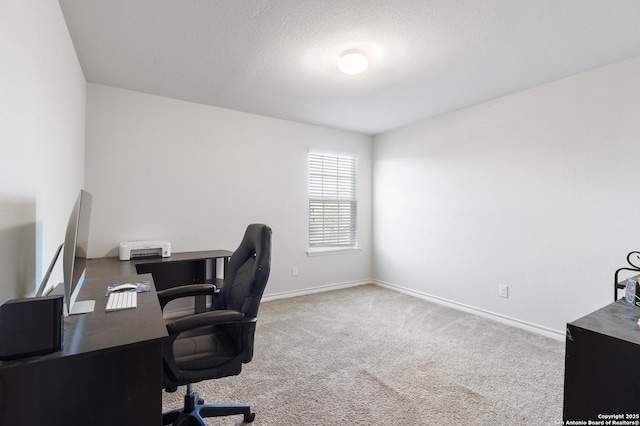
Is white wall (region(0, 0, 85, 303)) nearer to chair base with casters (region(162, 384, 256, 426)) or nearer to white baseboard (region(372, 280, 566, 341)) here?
chair base with casters (region(162, 384, 256, 426))

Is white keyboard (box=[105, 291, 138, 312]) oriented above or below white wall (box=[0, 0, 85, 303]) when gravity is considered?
below

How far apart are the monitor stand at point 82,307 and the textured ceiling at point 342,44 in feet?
5.59

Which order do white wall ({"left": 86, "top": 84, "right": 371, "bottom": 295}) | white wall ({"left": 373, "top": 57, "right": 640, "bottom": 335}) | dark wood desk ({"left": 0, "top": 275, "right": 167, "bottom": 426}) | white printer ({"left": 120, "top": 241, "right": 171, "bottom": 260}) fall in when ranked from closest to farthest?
dark wood desk ({"left": 0, "top": 275, "right": 167, "bottom": 426})
white wall ({"left": 373, "top": 57, "right": 640, "bottom": 335})
white printer ({"left": 120, "top": 241, "right": 171, "bottom": 260})
white wall ({"left": 86, "top": 84, "right": 371, "bottom": 295})

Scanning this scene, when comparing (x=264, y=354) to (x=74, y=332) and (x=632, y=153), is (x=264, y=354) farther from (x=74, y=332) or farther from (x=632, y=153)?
(x=632, y=153)

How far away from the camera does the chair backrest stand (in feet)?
5.06

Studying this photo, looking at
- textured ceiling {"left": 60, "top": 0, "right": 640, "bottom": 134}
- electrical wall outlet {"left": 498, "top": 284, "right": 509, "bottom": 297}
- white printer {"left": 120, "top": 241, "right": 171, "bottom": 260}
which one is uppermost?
textured ceiling {"left": 60, "top": 0, "right": 640, "bottom": 134}

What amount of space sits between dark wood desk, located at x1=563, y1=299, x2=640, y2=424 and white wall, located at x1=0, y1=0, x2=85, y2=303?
210 centimetres

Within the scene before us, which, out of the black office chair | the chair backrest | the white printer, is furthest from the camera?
the white printer

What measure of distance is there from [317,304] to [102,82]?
3.22 m

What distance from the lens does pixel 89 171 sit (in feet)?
9.66

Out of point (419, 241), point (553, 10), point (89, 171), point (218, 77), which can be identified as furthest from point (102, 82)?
point (419, 241)

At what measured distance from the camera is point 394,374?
218 centimetres

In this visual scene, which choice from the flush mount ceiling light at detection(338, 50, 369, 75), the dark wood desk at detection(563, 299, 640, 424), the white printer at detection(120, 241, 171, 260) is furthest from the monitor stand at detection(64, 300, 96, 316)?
the flush mount ceiling light at detection(338, 50, 369, 75)

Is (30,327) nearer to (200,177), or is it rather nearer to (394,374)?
(394,374)
